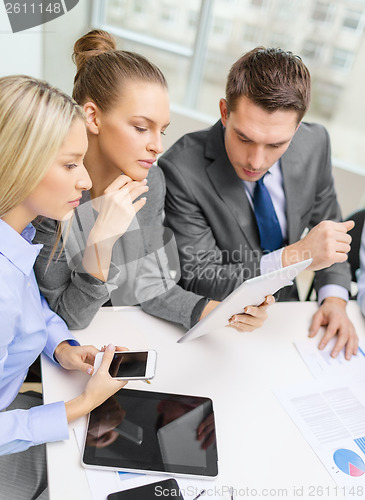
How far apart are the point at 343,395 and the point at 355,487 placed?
27 cm

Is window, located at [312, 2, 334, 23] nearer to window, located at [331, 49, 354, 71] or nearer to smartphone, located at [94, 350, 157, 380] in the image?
window, located at [331, 49, 354, 71]

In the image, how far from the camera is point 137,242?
1.45 meters

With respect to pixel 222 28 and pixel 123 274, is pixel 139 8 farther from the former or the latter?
pixel 123 274

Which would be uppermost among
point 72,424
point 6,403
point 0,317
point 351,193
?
point 0,317

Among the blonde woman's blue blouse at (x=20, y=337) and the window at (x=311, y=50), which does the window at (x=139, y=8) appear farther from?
the blonde woman's blue blouse at (x=20, y=337)

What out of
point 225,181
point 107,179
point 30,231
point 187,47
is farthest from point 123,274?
point 187,47

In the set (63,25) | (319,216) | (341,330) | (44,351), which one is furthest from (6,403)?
(63,25)

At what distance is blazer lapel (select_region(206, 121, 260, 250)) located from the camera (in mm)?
1620

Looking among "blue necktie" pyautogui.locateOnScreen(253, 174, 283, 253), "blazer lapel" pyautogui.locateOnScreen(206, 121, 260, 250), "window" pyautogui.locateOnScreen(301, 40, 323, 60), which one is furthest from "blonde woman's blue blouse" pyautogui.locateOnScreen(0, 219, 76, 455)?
"window" pyautogui.locateOnScreen(301, 40, 323, 60)

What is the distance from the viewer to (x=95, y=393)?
985mm

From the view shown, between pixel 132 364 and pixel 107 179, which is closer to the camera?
pixel 132 364

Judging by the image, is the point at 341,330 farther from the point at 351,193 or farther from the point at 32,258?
the point at 351,193

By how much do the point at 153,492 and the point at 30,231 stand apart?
25.6 inches

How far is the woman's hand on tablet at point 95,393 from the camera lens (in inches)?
38.3
